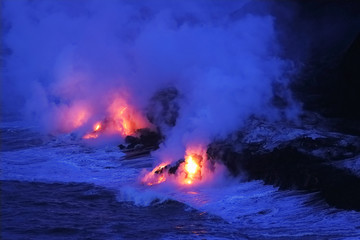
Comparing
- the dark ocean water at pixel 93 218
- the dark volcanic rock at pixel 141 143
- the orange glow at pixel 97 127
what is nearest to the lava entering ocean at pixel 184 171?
the dark ocean water at pixel 93 218

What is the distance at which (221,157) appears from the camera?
12.1m

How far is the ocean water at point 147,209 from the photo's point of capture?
8.05 m

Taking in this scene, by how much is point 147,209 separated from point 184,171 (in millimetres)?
2372

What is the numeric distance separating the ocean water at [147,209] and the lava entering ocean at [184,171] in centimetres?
36

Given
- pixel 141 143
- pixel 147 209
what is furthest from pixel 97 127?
pixel 147 209

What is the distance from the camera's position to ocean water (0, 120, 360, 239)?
26.4 ft

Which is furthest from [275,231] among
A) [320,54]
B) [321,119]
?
[320,54]

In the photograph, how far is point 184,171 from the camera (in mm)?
12039

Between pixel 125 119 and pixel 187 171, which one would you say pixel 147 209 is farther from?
pixel 125 119

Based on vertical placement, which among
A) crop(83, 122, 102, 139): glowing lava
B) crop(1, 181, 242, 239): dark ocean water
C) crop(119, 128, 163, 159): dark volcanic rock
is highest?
crop(83, 122, 102, 139): glowing lava

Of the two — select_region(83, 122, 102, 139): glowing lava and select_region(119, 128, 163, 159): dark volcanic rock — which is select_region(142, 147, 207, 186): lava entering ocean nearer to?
select_region(119, 128, 163, 159): dark volcanic rock

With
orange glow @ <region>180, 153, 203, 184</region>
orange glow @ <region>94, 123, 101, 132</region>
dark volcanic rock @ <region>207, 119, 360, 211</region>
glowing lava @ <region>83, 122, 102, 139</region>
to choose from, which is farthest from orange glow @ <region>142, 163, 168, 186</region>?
orange glow @ <region>94, 123, 101, 132</region>

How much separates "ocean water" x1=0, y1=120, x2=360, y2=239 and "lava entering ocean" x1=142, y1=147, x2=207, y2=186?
Answer: 355mm

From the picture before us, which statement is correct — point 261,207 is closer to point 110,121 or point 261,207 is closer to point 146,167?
point 146,167
